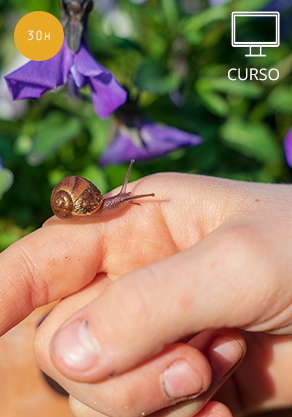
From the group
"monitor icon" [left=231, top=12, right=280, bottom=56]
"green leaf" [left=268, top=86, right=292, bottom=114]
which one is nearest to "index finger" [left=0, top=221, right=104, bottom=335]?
"green leaf" [left=268, top=86, right=292, bottom=114]

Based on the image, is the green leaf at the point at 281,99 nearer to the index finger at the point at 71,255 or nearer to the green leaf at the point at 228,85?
the green leaf at the point at 228,85

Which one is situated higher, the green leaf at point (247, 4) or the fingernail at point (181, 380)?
the green leaf at point (247, 4)

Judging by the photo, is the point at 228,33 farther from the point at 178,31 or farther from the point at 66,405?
the point at 66,405

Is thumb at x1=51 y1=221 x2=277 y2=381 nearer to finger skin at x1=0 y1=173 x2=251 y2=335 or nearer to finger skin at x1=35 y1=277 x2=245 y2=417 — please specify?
finger skin at x1=35 y1=277 x2=245 y2=417

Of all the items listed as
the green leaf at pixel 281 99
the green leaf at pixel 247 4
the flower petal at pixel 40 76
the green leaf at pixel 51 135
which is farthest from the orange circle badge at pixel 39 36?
the green leaf at pixel 281 99

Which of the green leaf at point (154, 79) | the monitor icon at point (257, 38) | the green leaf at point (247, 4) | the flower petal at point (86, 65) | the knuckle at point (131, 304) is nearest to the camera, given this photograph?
the knuckle at point (131, 304)
